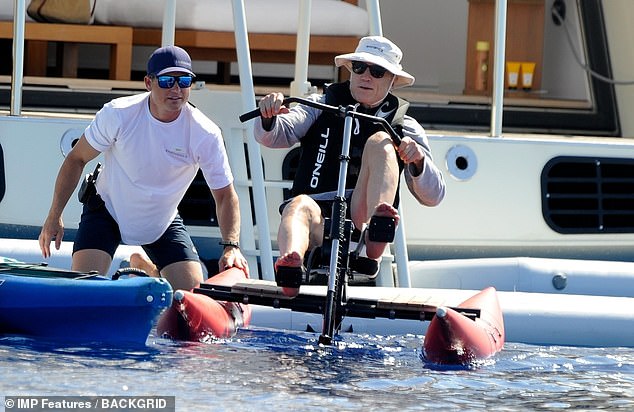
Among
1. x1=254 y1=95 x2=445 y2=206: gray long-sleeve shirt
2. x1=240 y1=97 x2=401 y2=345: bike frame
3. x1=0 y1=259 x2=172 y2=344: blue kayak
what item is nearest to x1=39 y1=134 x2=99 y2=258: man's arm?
x1=0 y1=259 x2=172 y2=344: blue kayak

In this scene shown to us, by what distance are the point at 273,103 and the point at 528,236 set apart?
2642mm

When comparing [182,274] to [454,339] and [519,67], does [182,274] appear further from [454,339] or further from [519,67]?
[519,67]

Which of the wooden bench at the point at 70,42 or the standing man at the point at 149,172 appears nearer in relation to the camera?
the standing man at the point at 149,172

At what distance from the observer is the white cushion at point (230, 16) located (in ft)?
27.8

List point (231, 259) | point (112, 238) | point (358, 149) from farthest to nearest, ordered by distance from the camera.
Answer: point (358, 149), point (112, 238), point (231, 259)

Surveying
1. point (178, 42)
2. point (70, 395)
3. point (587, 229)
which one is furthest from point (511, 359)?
point (178, 42)

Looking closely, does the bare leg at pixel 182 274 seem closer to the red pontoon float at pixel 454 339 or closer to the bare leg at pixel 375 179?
the bare leg at pixel 375 179

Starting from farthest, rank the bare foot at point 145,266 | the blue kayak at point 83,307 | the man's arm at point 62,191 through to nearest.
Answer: the bare foot at point 145,266, the man's arm at point 62,191, the blue kayak at point 83,307

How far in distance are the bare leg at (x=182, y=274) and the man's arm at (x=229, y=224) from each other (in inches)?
8.6

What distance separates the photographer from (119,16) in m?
8.56

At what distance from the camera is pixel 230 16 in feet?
27.8

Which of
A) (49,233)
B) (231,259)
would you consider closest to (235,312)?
(231,259)

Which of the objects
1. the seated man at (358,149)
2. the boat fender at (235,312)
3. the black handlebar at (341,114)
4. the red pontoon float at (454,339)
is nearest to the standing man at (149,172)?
the boat fender at (235,312)

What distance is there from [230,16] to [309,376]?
13.0 ft
